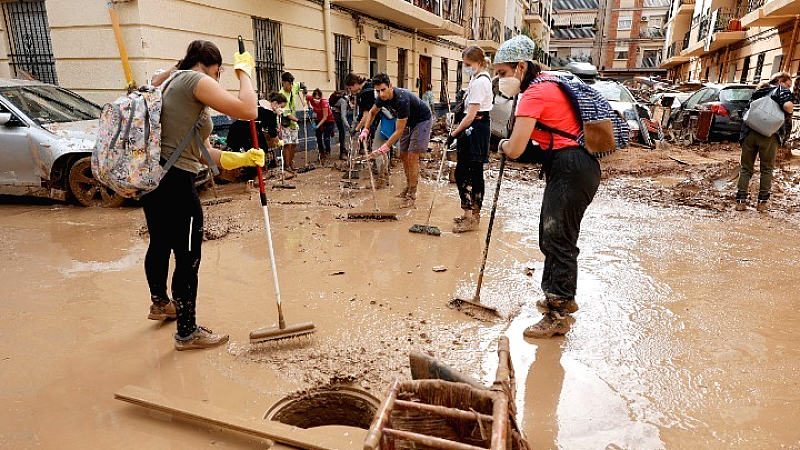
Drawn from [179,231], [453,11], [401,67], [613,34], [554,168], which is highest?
[613,34]

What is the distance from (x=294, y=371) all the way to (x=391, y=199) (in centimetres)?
448

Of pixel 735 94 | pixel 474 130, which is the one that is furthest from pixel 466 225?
pixel 735 94

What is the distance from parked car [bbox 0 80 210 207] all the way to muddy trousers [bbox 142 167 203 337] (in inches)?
163

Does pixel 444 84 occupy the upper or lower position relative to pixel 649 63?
lower

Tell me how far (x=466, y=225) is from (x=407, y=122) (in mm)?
1662

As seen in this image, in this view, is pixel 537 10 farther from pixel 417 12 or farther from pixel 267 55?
pixel 267 55

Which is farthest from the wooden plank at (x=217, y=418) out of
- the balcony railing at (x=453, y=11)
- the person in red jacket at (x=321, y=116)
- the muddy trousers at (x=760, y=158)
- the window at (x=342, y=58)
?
the balcony railing at (x=453, y=11)

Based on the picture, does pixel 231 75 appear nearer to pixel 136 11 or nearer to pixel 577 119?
pixel 136 11

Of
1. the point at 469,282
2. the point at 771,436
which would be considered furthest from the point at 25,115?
the point at 771,436

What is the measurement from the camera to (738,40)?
20484 mm

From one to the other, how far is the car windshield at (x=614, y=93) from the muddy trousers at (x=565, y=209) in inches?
389

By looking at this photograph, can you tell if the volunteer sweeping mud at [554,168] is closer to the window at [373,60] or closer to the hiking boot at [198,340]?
the hiking boot at [198,340]

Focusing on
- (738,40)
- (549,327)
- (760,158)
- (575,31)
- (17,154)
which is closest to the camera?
(549,327)

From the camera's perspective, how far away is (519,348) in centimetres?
300
